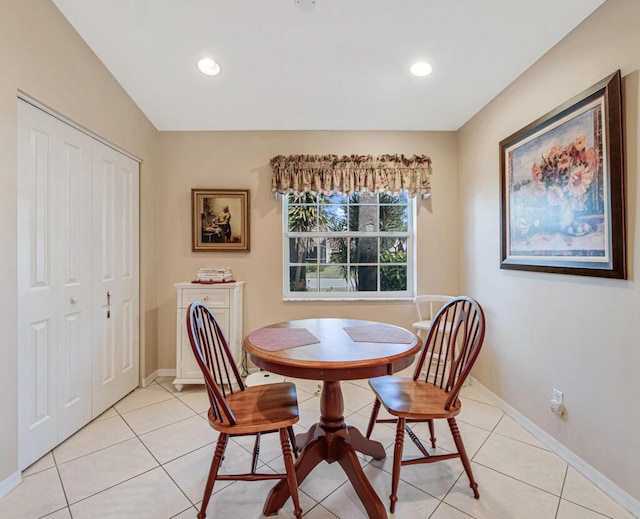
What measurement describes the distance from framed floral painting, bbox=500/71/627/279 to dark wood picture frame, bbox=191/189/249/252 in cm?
232

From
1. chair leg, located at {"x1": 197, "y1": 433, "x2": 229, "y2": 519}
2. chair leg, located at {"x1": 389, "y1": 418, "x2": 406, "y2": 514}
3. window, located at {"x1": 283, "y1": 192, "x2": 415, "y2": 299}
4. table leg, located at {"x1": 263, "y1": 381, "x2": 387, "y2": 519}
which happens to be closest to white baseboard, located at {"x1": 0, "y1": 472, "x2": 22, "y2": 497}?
chair leg, located at {"x1": 197, "y1": 433, "x2": 229, "y2": 519}

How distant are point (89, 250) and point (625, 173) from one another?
323 centimetres

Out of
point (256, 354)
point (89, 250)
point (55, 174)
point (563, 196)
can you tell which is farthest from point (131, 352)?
point (563, 196)

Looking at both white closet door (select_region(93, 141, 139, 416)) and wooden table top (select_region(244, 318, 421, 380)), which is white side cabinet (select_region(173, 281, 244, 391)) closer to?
white closet door (select_region(93, 141, 139, 416))

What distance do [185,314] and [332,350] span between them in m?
1.77

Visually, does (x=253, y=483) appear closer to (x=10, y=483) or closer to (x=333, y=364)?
(x=333, y=364)

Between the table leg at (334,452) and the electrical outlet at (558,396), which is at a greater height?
the electrical outlet at (558,396)

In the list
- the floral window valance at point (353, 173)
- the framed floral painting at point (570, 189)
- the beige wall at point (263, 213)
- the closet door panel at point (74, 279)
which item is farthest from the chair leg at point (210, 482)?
the floral window valance at point (353, 173)

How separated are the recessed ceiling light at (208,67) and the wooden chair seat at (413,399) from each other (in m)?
2.43

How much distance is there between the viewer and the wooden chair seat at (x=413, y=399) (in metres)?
1.48

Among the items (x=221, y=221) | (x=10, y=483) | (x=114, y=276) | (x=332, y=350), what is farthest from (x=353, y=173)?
(x=10, y=483)

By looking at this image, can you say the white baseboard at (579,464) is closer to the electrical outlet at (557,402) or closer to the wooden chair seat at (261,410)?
the electrical outlet at (557,402)

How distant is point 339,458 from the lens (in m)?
1.62

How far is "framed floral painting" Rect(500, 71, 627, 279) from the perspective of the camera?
1556mm
